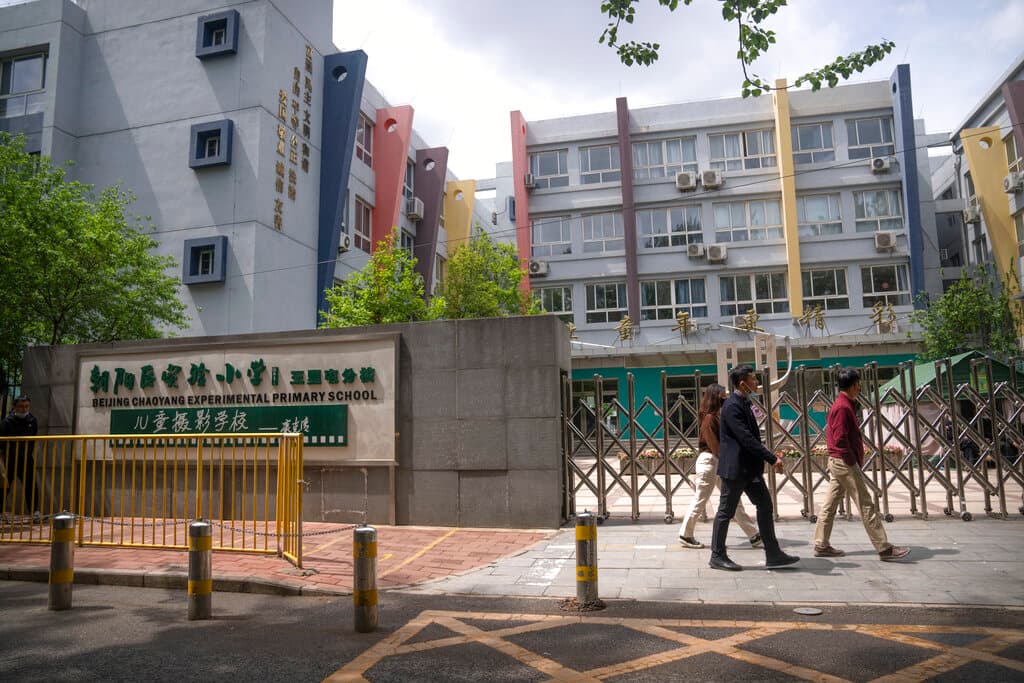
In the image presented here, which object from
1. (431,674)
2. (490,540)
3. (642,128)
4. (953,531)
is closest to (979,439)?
(953,531)

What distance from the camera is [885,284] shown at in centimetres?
2616

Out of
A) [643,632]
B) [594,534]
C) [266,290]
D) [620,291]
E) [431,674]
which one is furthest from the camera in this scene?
[620,291]

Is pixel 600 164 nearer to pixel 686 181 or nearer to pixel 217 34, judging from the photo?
pixel 686 181

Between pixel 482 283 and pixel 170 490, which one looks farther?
pixel 482 283

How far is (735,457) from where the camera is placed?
633 cm

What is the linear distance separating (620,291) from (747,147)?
721 centimetres

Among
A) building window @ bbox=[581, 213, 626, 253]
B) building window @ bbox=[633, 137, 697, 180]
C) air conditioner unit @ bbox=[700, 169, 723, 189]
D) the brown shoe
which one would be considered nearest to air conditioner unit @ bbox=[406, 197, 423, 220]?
building window @ bbox=[581, 213, 626, 253]

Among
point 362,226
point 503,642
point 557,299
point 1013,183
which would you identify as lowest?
point 503,642

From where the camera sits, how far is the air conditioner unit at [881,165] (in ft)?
85.8

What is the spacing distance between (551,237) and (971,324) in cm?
1458

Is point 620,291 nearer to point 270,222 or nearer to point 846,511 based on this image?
point 270,222

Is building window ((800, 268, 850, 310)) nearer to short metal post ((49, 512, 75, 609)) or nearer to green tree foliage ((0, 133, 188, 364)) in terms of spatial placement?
green tree foliage ((0, 133, 188, 364))

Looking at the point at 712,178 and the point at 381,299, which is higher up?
the point at 712,178

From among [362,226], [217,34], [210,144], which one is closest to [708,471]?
[210,144]
